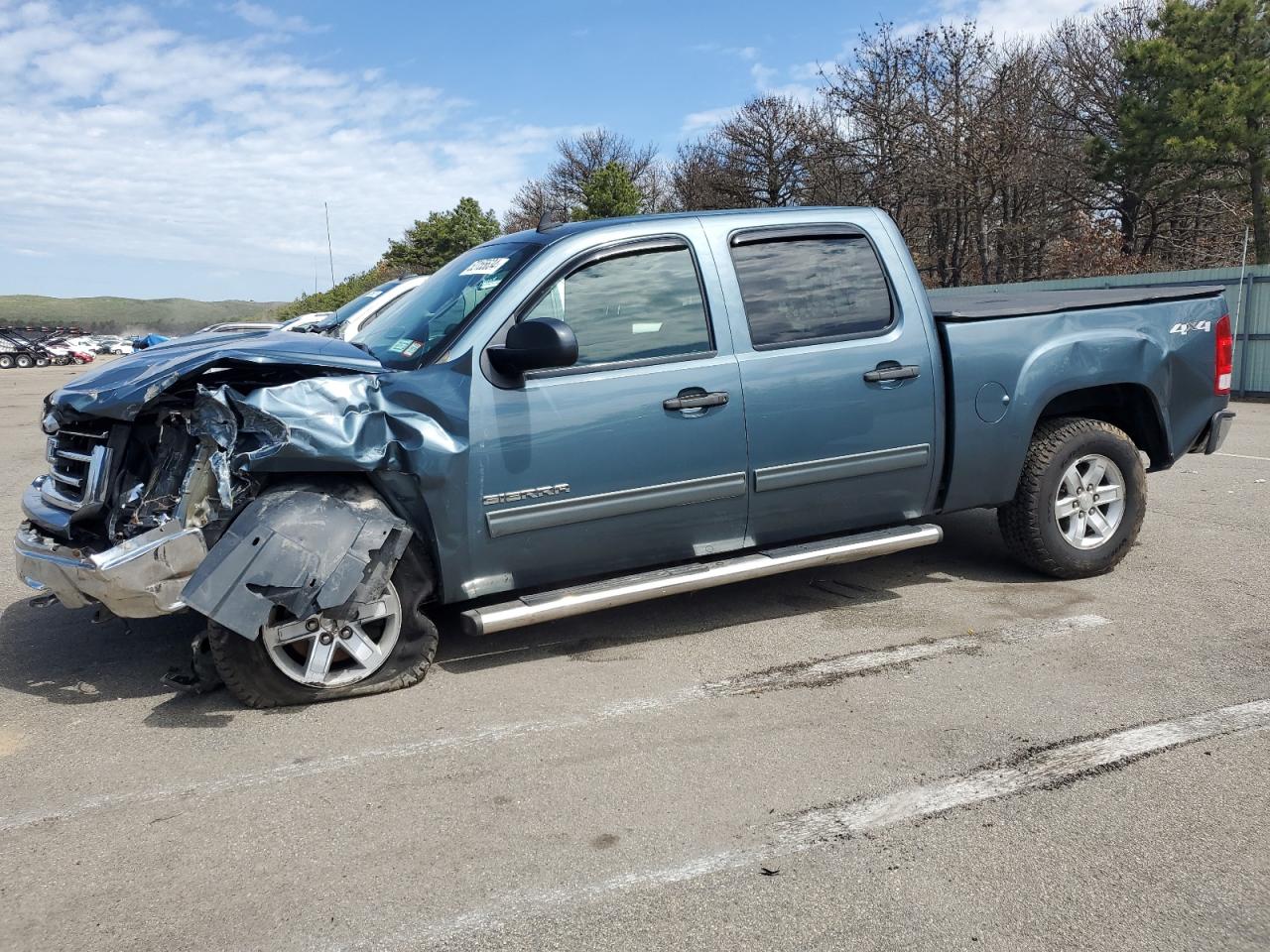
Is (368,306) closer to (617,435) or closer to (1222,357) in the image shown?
(617,435)

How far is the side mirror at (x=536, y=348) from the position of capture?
4.11 m

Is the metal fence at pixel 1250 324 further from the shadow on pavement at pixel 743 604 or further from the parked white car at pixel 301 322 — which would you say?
the shadow on pavement at pixel 743 604

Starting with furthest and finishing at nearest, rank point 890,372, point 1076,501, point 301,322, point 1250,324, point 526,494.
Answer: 1. point 1250,324
2. point 301,322
3. point 1076,501
4. point 890,372
5. point 526,494

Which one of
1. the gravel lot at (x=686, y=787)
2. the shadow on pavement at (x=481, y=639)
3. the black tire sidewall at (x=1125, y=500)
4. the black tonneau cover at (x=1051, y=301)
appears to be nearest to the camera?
the gravel lot at (x=686, y=787)

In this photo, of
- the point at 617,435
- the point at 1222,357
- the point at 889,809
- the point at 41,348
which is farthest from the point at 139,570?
the point at 41,348

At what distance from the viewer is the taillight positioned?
567 centimetres

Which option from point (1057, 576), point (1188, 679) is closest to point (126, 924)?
point (1188, 679)

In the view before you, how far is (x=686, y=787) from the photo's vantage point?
3373mm

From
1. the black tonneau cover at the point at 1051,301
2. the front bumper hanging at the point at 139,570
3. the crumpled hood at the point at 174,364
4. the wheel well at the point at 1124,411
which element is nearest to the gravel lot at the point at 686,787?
the front bumper hanging at the point at 139,570

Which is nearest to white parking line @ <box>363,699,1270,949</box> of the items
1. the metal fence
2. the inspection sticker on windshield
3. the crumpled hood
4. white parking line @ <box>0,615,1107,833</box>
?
white parking line @ <box>0,615,1107,833</box>

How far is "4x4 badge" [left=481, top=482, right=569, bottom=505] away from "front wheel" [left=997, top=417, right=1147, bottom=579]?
101 inches

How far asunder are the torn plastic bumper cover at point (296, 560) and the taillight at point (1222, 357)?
4516 millimetres

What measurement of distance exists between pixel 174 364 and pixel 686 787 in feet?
8.33

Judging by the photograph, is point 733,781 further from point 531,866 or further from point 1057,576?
point 1057,576
